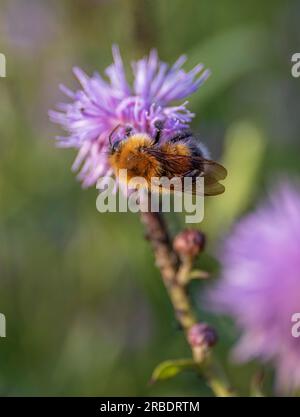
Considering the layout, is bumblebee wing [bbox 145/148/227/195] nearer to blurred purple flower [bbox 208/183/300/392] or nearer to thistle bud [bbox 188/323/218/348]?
thistle bud [bbox 188/323/218/348]

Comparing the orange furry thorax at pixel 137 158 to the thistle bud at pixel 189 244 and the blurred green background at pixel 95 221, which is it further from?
the blurred green background at pixel 95 221

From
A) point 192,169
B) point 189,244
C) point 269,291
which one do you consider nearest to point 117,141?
point 192,169

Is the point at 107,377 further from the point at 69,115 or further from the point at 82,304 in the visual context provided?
the point at 69,115

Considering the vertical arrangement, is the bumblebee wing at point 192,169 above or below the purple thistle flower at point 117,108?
below

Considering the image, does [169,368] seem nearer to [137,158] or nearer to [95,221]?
[137,158]

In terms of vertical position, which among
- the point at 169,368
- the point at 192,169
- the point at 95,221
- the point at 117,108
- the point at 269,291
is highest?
the point at 117,108

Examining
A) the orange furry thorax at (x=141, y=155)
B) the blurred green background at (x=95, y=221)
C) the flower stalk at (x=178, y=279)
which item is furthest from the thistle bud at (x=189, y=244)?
the blurred green background at (x=95, y=221)

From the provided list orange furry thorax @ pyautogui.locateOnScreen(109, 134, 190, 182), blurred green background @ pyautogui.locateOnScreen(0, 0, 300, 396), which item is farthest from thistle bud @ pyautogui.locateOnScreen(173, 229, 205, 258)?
blurred green background @ pyautogui.locateOnScreen(0, 0, 300, 396)

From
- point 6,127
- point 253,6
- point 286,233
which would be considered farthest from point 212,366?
point 253,6
